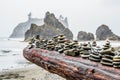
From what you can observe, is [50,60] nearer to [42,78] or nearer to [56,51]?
[56,51]

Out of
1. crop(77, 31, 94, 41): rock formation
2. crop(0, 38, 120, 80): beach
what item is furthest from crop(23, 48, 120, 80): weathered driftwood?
crop(77, 31, 94, 41): rock formation

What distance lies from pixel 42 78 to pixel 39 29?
6663 inches

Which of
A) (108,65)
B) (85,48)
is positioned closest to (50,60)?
(85,48)

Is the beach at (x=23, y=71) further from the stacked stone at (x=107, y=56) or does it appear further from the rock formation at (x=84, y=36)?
the rock formation at (x=84, y=36)

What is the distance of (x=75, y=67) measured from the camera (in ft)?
12.5

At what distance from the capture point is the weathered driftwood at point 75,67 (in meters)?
3.00

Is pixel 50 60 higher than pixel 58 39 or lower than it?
lower

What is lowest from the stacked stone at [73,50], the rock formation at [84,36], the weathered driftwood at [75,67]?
the rock formation at [84,36]

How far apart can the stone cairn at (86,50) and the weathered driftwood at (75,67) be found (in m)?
0.07

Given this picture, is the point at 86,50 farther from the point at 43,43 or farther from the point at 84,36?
the point at 84,36

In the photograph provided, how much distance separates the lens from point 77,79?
3779 mm

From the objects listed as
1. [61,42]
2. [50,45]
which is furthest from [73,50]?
[50,45]

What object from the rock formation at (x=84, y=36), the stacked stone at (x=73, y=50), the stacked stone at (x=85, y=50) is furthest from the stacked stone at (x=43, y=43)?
the rock formation at (x=84, y=36)

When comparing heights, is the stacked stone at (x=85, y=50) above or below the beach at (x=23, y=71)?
above
